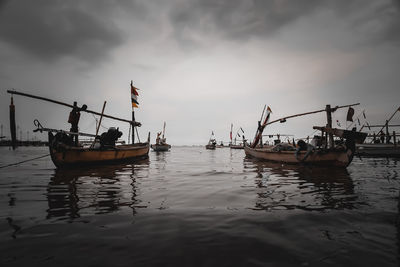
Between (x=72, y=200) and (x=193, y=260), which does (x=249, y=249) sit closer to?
(x=193, y=260)

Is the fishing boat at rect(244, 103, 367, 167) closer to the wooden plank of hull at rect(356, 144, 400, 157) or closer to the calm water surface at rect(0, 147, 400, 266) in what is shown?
the calm water surface at rect(0, 147, 400, 266)

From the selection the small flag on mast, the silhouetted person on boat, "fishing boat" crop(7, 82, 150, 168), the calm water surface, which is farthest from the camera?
the small flag on mast

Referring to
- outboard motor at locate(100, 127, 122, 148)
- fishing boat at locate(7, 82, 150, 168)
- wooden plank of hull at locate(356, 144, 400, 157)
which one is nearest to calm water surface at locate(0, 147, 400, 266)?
fishing boat at locate(7, 82, 150, 168)

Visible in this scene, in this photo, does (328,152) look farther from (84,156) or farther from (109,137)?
(84,156)

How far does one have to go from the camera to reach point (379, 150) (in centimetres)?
2223

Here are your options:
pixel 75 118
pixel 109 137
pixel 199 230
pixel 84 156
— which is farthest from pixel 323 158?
pixel 75 118

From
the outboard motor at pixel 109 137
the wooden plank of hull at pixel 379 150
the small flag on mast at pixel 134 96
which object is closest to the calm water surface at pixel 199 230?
the outboard motor at pixel 109 137

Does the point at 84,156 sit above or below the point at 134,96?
below

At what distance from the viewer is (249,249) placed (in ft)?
7.45

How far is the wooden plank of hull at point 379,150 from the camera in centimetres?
2083

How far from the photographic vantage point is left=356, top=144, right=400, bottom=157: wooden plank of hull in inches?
820

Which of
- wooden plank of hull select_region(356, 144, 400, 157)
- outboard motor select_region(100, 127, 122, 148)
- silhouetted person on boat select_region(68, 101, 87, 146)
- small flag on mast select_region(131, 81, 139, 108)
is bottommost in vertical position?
wooden plank of hull select_region(356, 144, 400, 157)

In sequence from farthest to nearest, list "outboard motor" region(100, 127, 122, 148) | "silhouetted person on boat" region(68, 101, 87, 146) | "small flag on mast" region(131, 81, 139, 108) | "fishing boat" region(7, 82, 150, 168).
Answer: "small flag on mast" region(131, 81, 139, 108), "outboard motor" region(100, 127, 122, 148), "silhouetted person on boat" region(68, 101, 87, 146), "fishing boat" region(7, 82, 150, 168)

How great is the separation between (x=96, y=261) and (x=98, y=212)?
183cm
